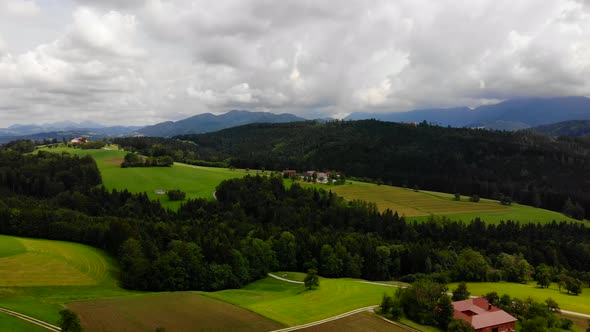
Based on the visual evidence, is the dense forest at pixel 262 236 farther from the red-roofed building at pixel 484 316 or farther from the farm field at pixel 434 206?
the red-roofed building at pixel 484 316

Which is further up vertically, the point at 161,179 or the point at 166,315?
the point at 161,179

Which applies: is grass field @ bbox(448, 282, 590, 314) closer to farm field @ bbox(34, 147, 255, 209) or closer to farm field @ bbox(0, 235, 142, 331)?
farm field @ bbox(0, 235, 142, 331)

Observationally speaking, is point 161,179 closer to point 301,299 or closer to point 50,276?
point 50,276

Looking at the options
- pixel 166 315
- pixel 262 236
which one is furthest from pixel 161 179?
pixel 166 315

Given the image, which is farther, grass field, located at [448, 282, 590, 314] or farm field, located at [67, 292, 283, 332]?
grass field, located at [448, 282, 590, 314]

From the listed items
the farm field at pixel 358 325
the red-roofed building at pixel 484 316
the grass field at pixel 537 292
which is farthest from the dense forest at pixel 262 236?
the farm field at pixel 358 325

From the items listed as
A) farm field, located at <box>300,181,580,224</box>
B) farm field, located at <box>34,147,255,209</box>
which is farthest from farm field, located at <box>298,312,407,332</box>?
farm field, located at <box>34,147,255,209</box>
